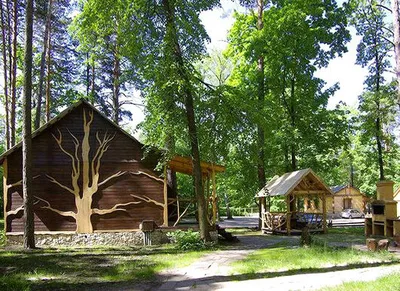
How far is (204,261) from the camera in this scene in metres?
11.4

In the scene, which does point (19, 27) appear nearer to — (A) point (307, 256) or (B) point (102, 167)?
(B) point (102, 167)

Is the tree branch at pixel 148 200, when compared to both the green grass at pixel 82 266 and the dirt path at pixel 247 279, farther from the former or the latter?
the dirt path at pixel 247 279

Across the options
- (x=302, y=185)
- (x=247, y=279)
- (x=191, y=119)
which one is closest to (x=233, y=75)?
(x=302, y=185)

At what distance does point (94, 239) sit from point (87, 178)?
2.53 m

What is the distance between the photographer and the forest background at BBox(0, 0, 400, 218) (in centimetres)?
1463

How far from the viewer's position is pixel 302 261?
34.5 feet

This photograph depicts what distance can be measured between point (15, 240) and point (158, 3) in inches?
431

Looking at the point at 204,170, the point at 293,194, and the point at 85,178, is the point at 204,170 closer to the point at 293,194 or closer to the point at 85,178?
the point at 293,194

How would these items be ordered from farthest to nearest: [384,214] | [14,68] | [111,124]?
[14,68], [384,214], [111,124]

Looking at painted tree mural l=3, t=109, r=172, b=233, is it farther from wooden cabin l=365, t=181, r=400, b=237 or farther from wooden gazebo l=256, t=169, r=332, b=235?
wooden cabin l=365, t=181, r=400, b=237

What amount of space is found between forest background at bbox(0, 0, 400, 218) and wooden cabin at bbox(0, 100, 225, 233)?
53.9 inches

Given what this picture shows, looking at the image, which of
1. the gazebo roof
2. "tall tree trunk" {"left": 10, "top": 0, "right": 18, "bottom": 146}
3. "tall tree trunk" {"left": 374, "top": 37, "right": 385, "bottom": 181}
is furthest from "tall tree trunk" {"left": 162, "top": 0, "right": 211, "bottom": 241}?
"tall tree trunk" {"left": 374, "top": 37, "right": 385, "bottom": 181}

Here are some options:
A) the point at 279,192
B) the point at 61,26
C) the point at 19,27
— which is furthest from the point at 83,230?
the point at 61,26

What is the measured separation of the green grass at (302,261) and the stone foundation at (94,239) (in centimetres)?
474
